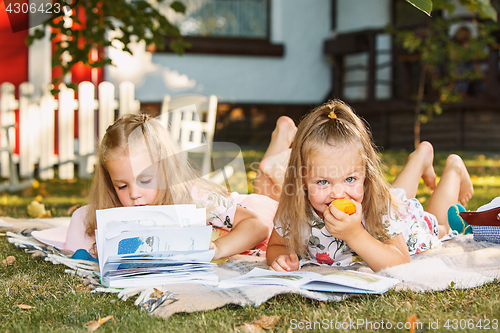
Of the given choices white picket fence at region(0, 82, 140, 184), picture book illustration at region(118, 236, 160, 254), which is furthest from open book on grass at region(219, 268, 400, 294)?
white picket fence at region(0, 82, 140, 184)

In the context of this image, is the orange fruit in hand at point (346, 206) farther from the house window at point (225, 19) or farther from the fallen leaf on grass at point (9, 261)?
the house window at point (225, 19)

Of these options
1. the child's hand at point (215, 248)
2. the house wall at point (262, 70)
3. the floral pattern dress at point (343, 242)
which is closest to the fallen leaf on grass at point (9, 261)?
the child's hand at point (215, 248)

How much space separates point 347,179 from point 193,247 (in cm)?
66

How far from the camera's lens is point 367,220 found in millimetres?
2129

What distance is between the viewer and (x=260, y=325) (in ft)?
5.09

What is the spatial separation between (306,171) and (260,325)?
28.5 inches

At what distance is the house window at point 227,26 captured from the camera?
9.84m

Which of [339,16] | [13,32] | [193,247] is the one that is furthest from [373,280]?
[339,16]

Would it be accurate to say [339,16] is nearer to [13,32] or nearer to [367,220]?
[13,32]

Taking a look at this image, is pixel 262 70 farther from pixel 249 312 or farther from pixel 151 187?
pixel 249 312

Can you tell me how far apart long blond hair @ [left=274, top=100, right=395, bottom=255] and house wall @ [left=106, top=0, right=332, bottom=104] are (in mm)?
7663

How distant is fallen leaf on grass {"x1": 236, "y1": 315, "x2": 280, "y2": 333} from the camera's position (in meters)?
1.50

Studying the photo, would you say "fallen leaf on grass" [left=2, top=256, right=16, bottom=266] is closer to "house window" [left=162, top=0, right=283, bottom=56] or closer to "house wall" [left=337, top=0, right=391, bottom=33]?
"house window" [left=162, top=0, right=283, bottom=56]

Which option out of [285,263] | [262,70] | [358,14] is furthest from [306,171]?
[358,14]
